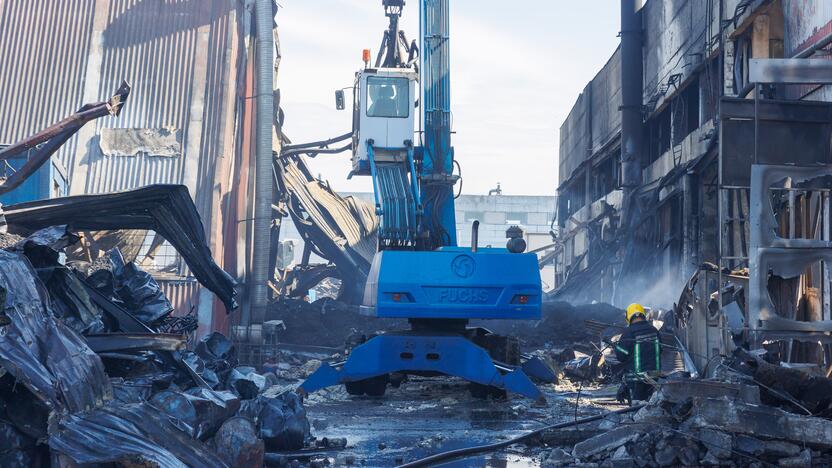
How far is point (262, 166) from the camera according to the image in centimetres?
1934

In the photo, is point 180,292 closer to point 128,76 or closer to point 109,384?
point 128,76

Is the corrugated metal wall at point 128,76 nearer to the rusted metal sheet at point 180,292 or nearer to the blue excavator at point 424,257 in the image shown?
the rusted metal sheet at point 180,292

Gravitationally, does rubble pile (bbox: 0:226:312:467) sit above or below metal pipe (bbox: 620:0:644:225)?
below

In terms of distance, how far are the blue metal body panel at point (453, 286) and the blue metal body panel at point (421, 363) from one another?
0.33 metres

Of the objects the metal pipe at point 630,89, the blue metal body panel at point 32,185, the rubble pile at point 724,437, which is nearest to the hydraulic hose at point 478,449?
the rubble pile at point 724,437

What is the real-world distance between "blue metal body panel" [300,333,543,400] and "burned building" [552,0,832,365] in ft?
8.54

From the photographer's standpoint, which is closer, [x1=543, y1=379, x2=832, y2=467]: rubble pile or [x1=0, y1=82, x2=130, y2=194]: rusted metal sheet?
[x1=543, y1=379, x2=832, y2=467]: rubble pile

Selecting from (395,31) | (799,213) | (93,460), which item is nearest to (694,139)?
(395,31)

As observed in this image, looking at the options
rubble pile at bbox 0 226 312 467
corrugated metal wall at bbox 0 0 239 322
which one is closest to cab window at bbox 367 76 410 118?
rubble pile at bbox 0 226 312 467

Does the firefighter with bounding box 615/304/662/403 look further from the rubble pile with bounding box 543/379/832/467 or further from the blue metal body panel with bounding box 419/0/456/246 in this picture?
the rubble pile with bounding box 543/379/832/467

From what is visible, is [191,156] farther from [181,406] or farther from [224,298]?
[181,406]

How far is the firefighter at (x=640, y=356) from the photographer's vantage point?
11.3 meters

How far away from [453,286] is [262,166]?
860cm

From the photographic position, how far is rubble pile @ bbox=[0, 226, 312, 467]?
5559 mm
